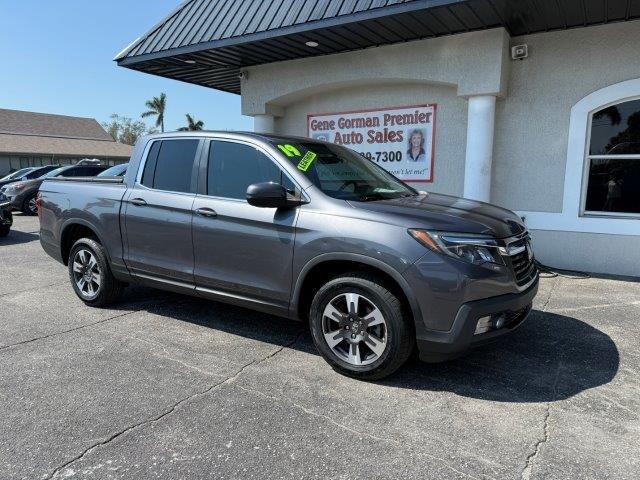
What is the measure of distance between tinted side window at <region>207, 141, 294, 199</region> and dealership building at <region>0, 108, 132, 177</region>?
40.1 metres

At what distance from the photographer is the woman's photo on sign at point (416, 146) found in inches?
341

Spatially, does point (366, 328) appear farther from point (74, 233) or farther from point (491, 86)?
point (491, 86)

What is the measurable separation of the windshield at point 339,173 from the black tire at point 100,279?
2410 mm

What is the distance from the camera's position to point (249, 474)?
103 inches

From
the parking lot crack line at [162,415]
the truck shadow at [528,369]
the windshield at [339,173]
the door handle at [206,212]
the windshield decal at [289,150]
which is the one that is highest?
the windshield decal at [289,150]

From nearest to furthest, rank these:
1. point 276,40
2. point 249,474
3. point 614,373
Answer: point 249,474, point 614,373, point 276,40

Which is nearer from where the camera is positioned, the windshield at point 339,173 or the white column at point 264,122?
the windshield at point 339,173

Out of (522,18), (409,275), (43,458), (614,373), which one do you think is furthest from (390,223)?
(522,18)

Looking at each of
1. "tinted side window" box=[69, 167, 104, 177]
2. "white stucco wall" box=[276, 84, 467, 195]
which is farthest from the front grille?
"tinted side window" box=[69, 167, 104, 177]

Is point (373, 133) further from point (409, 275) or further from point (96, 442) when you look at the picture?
point (96, 442)

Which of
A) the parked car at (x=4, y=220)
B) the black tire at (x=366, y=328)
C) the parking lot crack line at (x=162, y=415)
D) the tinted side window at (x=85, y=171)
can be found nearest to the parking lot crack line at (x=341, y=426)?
the parking lot crack line at (x=162, y=415)

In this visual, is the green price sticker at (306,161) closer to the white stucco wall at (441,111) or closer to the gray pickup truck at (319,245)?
the gray pickup truck at (319,245)

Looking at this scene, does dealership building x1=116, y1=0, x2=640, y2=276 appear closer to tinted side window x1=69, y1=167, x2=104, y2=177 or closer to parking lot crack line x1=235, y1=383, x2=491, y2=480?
parking lot crack line x1=235, y1=383, x2=491, y2=480

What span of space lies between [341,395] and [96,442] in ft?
5.20
